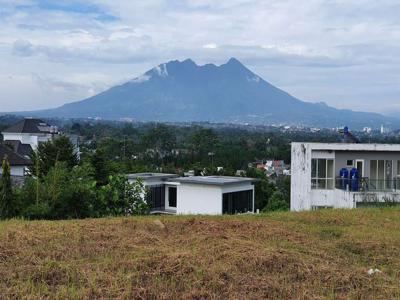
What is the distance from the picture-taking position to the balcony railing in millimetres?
20984

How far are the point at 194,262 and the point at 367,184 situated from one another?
17882 mm

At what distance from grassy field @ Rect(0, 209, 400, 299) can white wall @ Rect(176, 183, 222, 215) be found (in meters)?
17.0

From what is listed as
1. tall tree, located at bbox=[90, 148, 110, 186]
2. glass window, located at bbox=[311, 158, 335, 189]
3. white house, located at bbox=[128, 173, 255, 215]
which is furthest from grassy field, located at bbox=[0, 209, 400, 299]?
tall tree, located at bbox=[90, 148, 110, 186]

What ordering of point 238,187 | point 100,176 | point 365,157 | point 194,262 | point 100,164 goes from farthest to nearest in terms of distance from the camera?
1. point 100,164
2. point 100,176
3. point 238,187
4. point 365,157
5. point 194,262

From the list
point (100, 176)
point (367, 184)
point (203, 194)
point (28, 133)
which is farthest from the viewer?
point (28, 133)

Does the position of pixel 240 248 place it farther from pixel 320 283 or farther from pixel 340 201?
pixel 340 201

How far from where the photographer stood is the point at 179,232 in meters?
7.11

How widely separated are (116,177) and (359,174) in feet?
38.0

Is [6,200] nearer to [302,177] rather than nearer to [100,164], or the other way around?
[302,177]

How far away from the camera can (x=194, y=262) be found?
5180 millimetres

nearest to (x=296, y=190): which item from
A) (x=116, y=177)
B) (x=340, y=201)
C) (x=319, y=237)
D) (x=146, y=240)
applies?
(x=340, y=201)

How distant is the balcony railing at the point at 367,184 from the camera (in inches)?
826

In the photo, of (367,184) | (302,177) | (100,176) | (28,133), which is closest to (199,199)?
(302,177)

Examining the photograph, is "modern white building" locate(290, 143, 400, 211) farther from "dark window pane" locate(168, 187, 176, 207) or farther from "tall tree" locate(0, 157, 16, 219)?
"tall tree" locate(0, 157, 16, 219)
